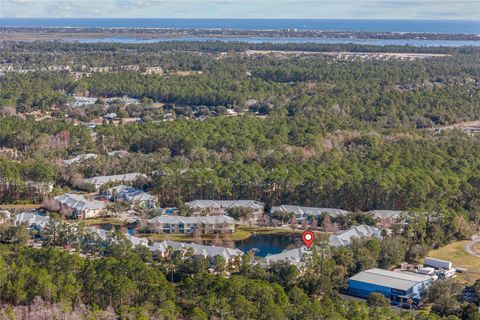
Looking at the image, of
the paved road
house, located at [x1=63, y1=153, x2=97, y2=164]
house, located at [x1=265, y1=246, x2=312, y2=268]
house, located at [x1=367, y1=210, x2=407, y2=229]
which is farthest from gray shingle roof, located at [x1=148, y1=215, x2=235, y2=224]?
house, located at [x1=63, y1=153, x2=97, y2=164]

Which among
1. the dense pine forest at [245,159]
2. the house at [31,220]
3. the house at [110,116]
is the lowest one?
the house at [110,116]

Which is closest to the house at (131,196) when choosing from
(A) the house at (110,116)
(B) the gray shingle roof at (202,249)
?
(B) the gray shingle roof at (202,249)

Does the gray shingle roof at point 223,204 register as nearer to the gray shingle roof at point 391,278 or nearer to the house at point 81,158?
the house at point 81,158

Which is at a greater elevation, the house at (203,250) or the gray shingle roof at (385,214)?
the gray shingle roof at (385,214)

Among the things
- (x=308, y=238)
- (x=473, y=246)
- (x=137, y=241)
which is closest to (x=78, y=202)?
(x=137, y=241)

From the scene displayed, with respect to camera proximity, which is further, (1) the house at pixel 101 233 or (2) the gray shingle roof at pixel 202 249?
(1) the house at pixel 101 233

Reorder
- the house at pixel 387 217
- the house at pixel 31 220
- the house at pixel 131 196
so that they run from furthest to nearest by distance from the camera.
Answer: the house at pixel 131 196 → the house at pixel 387 217 → the house at pixel 31 220
